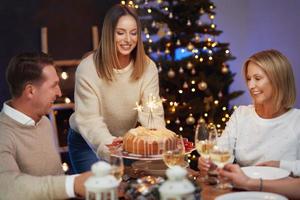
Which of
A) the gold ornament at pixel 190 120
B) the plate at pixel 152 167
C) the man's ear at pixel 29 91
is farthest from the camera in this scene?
the gold ornament at pixel 190 120

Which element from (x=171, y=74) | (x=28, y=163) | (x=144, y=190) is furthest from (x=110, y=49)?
(x=171, y=74)

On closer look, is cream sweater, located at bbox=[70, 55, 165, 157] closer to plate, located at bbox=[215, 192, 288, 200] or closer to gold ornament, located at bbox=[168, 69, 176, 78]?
plate, located at bbox=[215, 192, 288, 200]

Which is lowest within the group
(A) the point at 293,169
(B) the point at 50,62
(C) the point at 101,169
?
(A) the point at 293,169

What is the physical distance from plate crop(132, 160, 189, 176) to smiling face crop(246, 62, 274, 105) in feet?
1.66

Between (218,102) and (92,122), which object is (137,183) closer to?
(92,122)

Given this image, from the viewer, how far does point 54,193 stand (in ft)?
6.42

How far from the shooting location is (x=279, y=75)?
2518 mm

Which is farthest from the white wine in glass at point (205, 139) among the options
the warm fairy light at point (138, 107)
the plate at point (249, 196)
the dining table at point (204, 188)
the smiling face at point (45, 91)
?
the warm fairy light at point (138, 107)

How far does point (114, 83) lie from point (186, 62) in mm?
1869

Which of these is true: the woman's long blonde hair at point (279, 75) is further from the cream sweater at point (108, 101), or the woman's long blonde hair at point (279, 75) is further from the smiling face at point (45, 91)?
the smiling face at point (45, 91)

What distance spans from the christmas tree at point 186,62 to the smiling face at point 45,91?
247 cm

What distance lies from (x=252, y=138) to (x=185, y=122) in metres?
2.28

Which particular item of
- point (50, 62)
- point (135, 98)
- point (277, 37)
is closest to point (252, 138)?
point (135, 98)

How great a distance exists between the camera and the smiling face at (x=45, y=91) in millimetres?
2285
